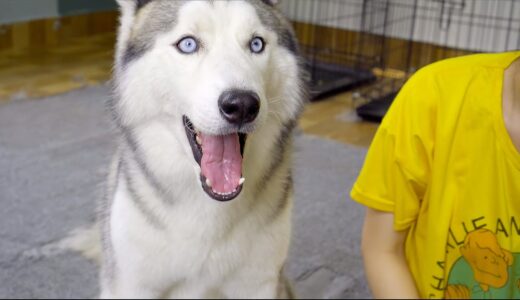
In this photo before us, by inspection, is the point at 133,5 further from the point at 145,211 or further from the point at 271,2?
the point at 145,211

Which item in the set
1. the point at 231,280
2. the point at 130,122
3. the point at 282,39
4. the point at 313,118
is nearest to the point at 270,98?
the point at 282,39

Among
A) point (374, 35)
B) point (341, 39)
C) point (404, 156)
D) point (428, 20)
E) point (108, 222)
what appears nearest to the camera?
point (404, 156)

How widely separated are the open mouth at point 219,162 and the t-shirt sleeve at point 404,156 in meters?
0.17

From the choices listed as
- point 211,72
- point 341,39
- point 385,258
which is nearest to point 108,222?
point 211,72

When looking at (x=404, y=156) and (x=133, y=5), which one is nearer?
(x=404, y=156)

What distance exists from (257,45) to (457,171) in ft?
1.13

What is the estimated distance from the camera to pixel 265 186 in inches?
43.9

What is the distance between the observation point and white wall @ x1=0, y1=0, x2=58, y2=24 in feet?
1.65

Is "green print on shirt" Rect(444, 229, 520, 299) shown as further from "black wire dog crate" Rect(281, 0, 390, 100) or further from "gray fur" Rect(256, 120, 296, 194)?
"black wire dog crate" Rect(281, 0, 390, 100)

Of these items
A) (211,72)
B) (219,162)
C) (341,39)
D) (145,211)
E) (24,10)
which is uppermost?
(24,10)

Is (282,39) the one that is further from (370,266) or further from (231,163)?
(370,266)

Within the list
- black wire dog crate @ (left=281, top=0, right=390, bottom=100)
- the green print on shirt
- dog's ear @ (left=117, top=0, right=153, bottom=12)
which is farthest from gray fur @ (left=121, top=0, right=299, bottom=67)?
black wire dog crate @ (left=281, top=0, right=390, bottom=100)

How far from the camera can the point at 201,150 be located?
3.11ft

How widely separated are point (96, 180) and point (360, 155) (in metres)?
0.78
